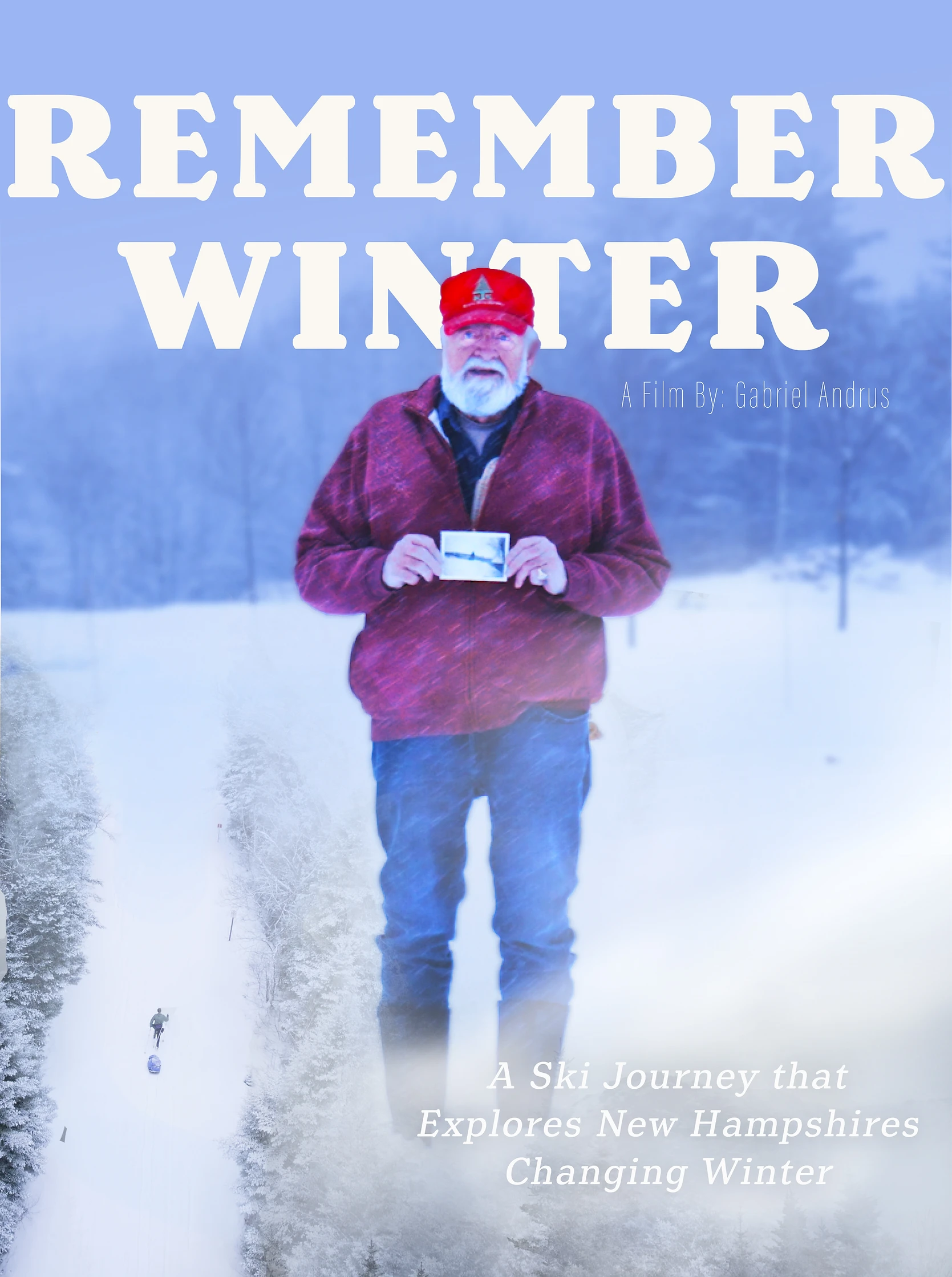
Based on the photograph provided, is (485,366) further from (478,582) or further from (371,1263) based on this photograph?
(371,1263)

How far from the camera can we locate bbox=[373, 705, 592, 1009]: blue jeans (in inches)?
118

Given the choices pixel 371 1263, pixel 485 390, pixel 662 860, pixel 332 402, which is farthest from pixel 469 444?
pixel 371 1263

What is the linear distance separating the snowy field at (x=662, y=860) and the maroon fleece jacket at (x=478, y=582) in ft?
0.48

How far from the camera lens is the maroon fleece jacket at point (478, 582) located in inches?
117

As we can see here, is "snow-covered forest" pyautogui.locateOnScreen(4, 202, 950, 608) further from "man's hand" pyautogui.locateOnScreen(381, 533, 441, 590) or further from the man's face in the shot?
"man's hand" pyautogui.locateOnScreen(381, 533, 441, 590)

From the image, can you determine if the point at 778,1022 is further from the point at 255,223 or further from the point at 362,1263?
the point at 255,223

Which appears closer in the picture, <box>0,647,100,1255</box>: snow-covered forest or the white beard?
the white beard

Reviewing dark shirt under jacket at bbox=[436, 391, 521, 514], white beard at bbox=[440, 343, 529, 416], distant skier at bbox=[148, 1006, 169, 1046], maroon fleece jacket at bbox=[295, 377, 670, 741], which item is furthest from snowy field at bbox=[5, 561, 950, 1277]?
white beard at bbox=[440, 343, 529, 416]

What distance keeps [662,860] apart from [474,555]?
3.20 feet

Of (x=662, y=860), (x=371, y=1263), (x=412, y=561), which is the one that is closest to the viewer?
Result: (x=412, y=561)

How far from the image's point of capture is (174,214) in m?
3.21

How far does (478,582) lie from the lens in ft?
9.75

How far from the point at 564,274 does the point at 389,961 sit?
1.89 meters

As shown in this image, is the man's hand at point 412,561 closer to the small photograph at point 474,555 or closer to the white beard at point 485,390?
the small photograph at point 474,555
